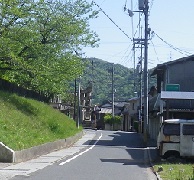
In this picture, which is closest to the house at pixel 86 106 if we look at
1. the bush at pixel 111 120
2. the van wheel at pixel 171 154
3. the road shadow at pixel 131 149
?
the bush at pixel 111 120

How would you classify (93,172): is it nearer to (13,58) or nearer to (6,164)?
(6,164)

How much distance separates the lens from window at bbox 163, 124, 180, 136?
67.8 ft

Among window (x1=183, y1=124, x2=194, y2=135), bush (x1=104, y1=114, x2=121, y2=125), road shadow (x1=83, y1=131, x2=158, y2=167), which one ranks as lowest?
road shadow (x1=83, y1=131, x2=158, y2=167)

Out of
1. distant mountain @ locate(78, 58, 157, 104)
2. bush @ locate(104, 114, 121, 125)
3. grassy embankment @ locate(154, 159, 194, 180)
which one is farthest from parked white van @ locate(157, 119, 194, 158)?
bush @ locate(104, 114, 121, 125)

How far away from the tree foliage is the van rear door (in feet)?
38.7

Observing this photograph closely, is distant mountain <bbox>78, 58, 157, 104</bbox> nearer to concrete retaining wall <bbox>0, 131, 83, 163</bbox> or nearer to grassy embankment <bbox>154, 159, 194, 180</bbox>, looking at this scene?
concrete retaining wall <bbox>0, 131, 83, 163</bbox>

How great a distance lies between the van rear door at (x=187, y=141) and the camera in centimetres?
2039

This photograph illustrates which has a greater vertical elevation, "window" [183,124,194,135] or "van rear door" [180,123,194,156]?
"window" [183,124,194,135]

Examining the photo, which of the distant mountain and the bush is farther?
the bush

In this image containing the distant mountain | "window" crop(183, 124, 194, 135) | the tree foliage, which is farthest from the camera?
the distant mountain

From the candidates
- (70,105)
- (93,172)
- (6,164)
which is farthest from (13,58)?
(70,105)

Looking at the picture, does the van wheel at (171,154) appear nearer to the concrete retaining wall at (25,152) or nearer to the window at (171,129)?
the window at (171,129)

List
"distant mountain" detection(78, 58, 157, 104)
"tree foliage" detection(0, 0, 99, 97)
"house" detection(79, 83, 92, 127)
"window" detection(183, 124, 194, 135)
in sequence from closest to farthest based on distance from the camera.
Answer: "window" detection(183, 124, 194, 135) < "tree foliage" detection(0, 0, 99, 97) < "distant mountain" detection(78, 58, 157, 104) < "house" detection(79, 83, 92, 127)

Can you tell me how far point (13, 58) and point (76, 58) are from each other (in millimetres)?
8323
